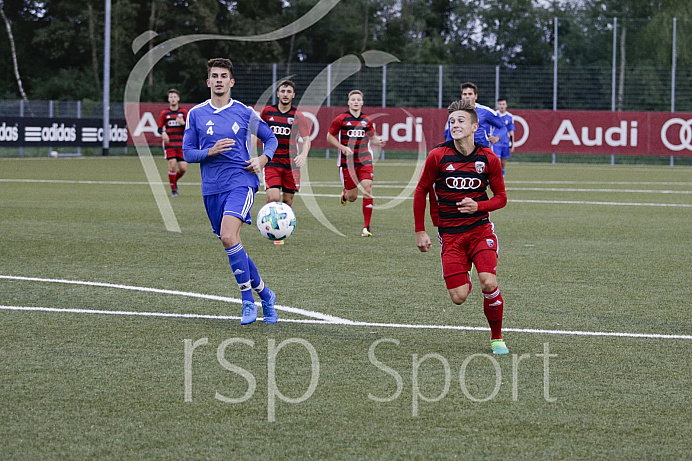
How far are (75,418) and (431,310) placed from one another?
3.74 meters

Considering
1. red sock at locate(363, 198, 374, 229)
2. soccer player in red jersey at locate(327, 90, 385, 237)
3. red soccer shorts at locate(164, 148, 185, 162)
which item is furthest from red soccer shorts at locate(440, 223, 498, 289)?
red soccer shorts at locate(164, 148, 185, 162)

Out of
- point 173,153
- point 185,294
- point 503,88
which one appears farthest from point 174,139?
point 503,88

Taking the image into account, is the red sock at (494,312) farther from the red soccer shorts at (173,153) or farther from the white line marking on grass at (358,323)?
the red soccer shorts at (173,153)

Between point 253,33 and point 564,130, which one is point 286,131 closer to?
point 564,130

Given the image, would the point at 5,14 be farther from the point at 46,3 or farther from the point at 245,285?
the point at 245,285

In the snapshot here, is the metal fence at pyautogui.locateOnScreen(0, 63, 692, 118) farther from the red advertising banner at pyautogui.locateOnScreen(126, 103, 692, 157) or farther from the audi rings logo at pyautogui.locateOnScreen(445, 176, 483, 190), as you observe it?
the audi rings logo at pyautogui.locateOnScreen(445, 176, 483, 190)

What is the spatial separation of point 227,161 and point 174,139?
13.4 m

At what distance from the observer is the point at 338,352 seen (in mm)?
6453

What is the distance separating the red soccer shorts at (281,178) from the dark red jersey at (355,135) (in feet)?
4.05

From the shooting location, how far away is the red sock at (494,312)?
21.5ft

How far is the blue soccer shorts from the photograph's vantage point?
780cm

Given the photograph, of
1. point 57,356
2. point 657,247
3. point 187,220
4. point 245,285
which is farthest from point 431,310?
point 187,220

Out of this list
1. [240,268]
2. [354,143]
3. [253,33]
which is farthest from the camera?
[253,33]

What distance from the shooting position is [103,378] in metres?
5.71
